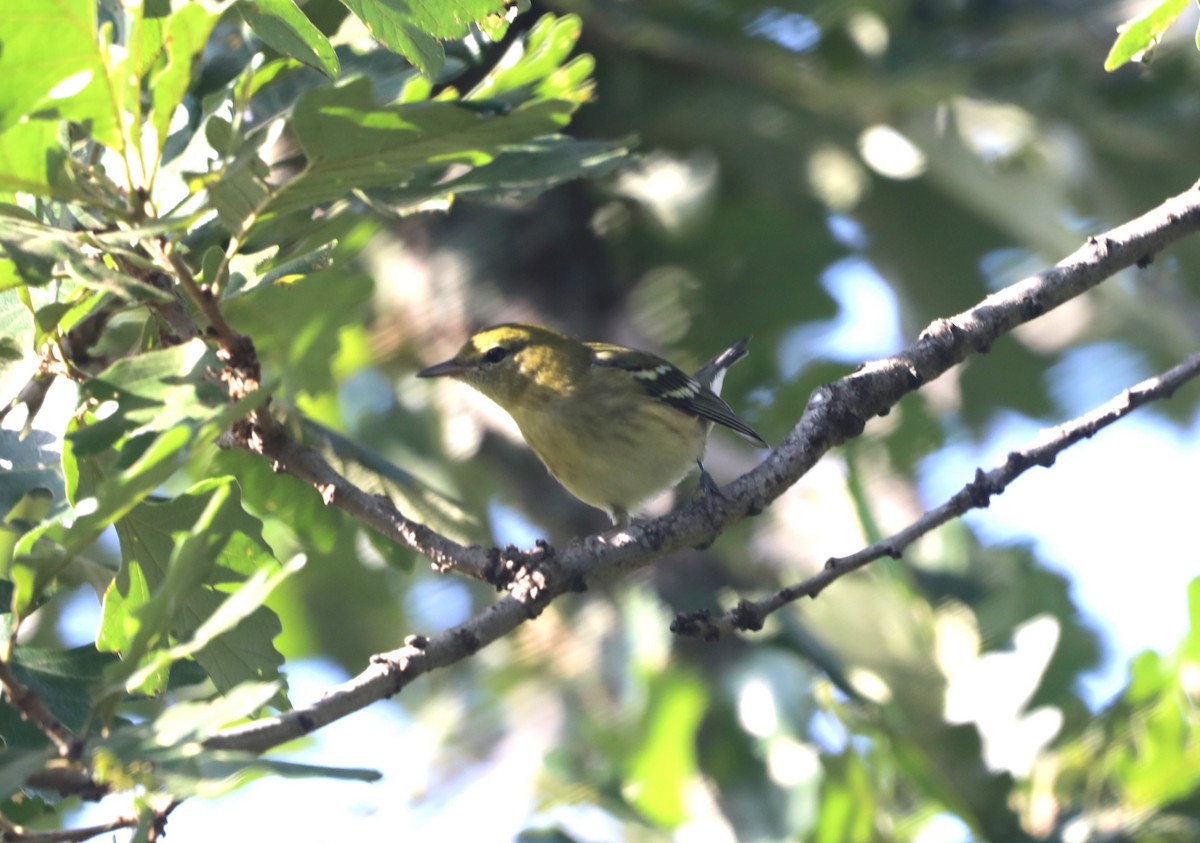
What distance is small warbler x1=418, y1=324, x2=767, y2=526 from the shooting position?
3.86m

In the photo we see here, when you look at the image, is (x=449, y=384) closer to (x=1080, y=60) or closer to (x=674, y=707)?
(x=674, y=707)

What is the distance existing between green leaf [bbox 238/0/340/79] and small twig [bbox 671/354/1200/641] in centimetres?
100

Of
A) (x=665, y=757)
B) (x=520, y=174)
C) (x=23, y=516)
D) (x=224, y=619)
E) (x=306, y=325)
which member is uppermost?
(x=306, y=325)

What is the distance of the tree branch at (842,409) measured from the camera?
1892 mm

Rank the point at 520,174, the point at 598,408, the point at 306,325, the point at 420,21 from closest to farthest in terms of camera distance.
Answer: the point at 420,21 → the point at 520,174 → the point at 306,325 → the point at 598,408

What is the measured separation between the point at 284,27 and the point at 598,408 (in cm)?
237

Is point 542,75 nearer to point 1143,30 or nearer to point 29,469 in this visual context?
point 1143,30

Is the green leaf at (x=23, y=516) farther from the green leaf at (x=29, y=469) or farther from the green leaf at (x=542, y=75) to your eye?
the green leaf at (x=542, y=75)

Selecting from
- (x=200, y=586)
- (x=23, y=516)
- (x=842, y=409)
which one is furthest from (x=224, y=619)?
(x=23, y=516)

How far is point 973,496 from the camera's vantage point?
6.72 feet

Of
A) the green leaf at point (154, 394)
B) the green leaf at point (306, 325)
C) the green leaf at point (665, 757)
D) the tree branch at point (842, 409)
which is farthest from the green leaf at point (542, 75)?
the green leaf at point (665, 757)

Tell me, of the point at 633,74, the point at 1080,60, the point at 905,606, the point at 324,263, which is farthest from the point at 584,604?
the point at 324,263

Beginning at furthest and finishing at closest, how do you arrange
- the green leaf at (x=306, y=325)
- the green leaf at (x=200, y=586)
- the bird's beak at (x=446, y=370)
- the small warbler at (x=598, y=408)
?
the bird's beak at (x=446, y=370)
the small warbler at (x=598, y=408)
the green leaf at (x=306, y=325)
the green leaf at (x=200, y=586)

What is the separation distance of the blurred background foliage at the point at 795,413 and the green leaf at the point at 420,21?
5.09 ft
